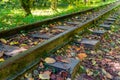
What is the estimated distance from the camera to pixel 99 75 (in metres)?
3.24

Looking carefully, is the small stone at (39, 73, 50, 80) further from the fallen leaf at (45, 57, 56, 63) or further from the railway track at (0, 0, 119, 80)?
the fallen leaf at (45, 57, 56, 63)

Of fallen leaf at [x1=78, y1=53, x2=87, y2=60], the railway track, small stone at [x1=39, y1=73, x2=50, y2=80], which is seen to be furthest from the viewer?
fallen leaf at [x1=78, y1=53, x2=87, y2=60]

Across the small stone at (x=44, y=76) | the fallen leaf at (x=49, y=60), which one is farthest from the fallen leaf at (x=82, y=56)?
the small stone at (x=44, y=76)

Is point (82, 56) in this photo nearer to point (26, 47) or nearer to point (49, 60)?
point (49, 60)

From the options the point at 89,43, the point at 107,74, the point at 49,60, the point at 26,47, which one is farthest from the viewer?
the point at 89,43

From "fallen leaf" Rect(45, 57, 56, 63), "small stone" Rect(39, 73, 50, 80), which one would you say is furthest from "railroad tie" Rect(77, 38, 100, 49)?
"small stone" Rect(39, 73, 50, 80)

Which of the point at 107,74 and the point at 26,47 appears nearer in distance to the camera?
the point at 107,74

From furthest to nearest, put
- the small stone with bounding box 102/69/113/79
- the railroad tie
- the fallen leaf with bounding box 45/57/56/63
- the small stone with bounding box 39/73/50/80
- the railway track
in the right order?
the railroad tie
the small stone with bounding box 102/69/113/79
the fallen leaf with bounding box 45/57/56/63
the small stone with bounding box 39/73/50/80
the railway track

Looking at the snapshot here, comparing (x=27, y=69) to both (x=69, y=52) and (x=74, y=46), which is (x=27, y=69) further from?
(x=74, y=46)

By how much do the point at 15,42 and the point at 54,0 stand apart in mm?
17116

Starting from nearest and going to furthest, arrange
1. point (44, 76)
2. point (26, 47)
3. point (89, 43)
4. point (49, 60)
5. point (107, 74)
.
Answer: point (44, 76)
point (49, 60)
point (107, 74)
point (26, 47)
point (89, 43)

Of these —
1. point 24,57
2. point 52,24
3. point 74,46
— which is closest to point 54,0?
point 52,24

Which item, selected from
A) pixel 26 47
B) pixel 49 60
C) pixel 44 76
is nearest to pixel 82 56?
pixel 49 60

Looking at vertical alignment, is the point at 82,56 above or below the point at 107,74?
above
